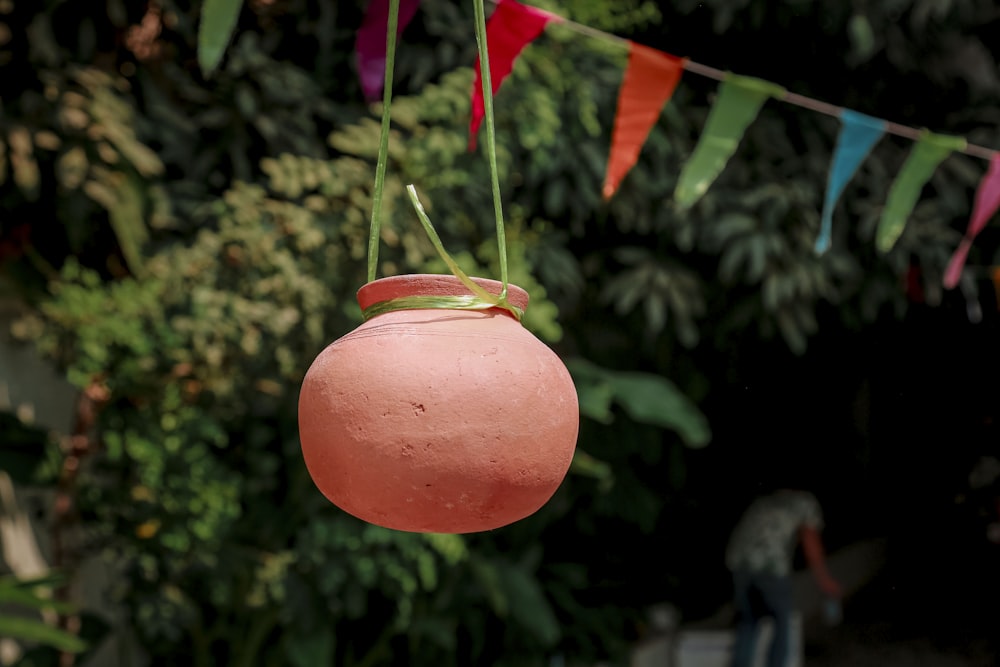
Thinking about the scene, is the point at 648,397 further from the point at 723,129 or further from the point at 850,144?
the point at 723,129

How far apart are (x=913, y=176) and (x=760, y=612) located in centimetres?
283

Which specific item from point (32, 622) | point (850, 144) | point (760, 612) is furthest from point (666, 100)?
point (760, 612)

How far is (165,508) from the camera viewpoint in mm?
3236

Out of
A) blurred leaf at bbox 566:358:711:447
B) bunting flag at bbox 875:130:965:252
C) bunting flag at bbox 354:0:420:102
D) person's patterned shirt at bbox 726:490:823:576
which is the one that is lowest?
person's patterned shirt at bbox 726:490:823:576

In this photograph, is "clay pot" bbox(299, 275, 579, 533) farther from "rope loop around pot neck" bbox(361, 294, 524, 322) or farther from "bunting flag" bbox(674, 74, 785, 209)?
"bunting flag" bbox(674, 74, 785, 209)

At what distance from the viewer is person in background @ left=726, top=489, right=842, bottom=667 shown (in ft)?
15.8

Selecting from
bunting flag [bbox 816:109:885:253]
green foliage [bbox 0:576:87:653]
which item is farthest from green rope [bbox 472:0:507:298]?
green foliage [bbox 0:576:87:653]

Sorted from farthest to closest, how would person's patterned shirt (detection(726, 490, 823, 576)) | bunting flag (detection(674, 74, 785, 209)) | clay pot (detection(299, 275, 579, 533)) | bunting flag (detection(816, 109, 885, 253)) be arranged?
person's patterned shirt (detection(726, 490, 823, 576))
bunting flag (detection(816, 109, 885, 253))
bunting flag (detection(674, 74, 785, 209))
clay pot (detection(299, 275, 579, 533))

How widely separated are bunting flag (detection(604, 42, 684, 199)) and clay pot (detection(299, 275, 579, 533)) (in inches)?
54.3

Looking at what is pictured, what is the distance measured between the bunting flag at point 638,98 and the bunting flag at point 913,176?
0.67 metres

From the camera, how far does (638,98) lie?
96.7 inches

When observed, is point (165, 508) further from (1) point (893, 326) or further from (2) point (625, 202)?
(1) point (893, 326)

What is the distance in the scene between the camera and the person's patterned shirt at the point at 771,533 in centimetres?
480

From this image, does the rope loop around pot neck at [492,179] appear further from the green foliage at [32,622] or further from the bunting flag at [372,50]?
the green foliage at [32,622]
